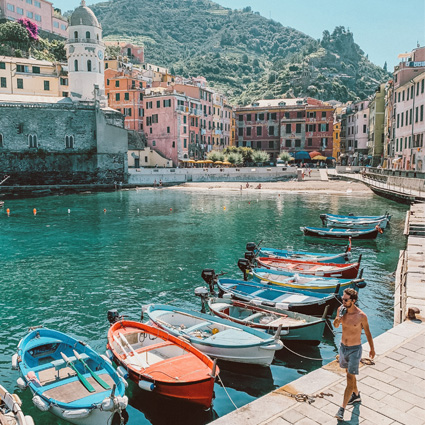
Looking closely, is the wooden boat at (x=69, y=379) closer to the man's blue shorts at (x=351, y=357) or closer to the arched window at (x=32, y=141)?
the man's blue shorts at (x=351, y=357)

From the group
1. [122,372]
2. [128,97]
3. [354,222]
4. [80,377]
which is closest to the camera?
[80,377]

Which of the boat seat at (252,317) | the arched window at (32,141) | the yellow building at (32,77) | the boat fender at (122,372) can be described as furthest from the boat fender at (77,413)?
the yellow building at (32,77)

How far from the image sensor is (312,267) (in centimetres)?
2094

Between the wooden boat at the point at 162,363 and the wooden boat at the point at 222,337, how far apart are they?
2.29 ft

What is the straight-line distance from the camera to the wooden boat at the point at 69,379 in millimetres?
9008

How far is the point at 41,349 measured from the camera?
38.4 feet

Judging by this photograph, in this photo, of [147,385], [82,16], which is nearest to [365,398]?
[147,385]

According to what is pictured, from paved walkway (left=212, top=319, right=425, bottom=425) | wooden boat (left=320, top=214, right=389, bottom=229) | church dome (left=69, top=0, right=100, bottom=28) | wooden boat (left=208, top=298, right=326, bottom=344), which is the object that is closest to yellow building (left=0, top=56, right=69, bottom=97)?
church dome (left=69, top=0, right=100, bottom=28)

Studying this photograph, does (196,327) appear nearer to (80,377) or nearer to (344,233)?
(80,377)

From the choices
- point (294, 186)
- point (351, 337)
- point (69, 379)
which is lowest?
point (69, 379)

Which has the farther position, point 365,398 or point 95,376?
point 95,376

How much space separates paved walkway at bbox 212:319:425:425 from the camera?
753 cm

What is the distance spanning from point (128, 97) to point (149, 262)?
62521 millimetres

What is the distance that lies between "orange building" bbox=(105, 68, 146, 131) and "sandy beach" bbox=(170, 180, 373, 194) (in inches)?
717
